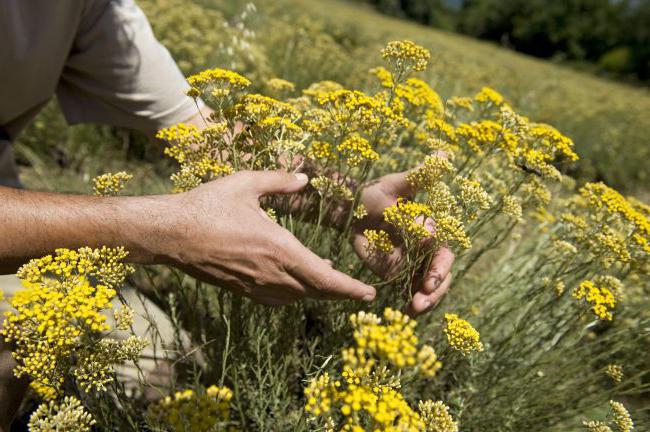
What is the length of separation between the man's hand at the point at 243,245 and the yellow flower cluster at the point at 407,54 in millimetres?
645

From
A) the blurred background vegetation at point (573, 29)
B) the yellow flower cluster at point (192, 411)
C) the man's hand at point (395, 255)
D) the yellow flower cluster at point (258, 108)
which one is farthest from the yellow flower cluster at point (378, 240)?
the blurred background vegetation at point (573, 29)

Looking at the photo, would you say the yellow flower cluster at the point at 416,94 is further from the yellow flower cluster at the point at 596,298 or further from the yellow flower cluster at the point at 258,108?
A: the yellow flower cluster at the point at 596,298

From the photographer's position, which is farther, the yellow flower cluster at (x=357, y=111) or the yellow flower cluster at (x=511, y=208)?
the yellow flower cluster at (x=511, y=208)

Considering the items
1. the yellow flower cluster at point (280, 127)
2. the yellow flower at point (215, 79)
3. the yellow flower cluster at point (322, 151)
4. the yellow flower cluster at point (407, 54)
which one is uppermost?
the yellow flower cluster at point (407, 54)

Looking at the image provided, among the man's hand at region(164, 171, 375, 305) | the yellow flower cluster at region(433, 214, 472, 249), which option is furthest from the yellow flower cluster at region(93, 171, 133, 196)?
the yellow flower cluster at region(433, 214, 472, 249)

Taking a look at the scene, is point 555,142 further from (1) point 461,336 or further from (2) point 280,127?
(2) point 280,127

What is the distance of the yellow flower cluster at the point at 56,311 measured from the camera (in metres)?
0.95

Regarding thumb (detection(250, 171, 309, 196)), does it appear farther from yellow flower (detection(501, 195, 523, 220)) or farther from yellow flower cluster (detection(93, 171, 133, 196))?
yellow flower (detection(501, 195, 523, 220))

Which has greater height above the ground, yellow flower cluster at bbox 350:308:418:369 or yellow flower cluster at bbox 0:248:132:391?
yellow flower cluster at bbox 350:308:418:369

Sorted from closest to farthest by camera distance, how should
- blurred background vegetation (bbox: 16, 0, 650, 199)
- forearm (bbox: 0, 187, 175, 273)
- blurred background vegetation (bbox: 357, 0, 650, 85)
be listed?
forearm (bbox: 0, 187, 175, 273) → blurred background vegetation (bbox: 16, 0, 650, 199) → blurred background vegetation (bbox: 357, 0, 650, 85)

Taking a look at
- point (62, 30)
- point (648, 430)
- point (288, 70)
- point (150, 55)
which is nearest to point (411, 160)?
point (150, 55)

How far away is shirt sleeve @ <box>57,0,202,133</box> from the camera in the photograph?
2.06 m

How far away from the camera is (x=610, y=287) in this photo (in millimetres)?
1938

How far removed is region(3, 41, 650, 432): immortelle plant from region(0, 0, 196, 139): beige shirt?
0.62m
